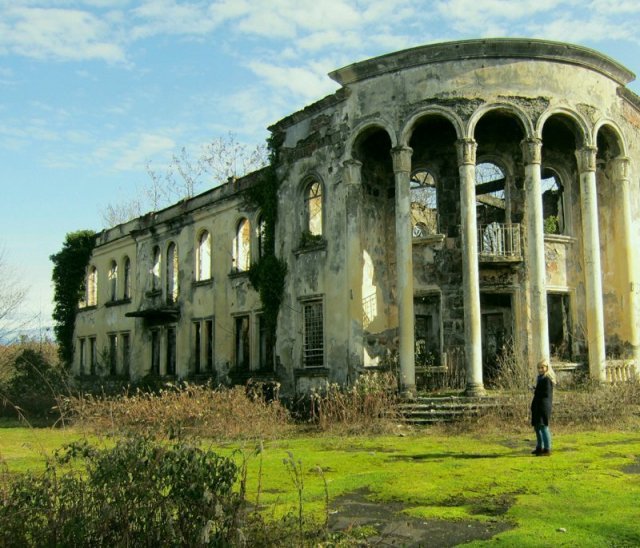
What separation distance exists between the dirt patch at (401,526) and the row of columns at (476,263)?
28.7 feet

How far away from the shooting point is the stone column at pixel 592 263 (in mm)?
17312

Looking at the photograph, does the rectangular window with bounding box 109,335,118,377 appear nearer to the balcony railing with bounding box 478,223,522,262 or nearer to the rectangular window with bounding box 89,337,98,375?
the rectangular window with bounding box 89,337,98,375

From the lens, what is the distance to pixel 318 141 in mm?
20047

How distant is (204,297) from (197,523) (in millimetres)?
20655

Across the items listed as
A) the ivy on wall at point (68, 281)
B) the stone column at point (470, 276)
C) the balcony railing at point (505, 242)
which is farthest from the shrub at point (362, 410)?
the ivy on wall at point (68, 281)

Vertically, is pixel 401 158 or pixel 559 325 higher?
pixel 401 158

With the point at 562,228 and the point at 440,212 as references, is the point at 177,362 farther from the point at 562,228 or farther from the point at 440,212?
the point at 562,228

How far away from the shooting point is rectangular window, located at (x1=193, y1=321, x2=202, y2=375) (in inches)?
1018

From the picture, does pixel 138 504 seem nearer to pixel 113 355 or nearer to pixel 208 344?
pixel 208 344

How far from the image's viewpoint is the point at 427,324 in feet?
65.6

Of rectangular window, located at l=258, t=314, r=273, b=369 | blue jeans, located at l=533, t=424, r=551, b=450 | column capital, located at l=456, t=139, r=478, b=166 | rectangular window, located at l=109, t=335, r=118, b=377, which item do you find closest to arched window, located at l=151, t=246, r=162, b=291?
rectangular window, located at l=109, t=335, r=118, b=377

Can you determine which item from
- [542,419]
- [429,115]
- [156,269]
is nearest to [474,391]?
[542,419]

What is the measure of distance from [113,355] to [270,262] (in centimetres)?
1428

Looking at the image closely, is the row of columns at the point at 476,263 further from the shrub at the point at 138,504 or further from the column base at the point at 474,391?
the shrub at the point at 138,504
